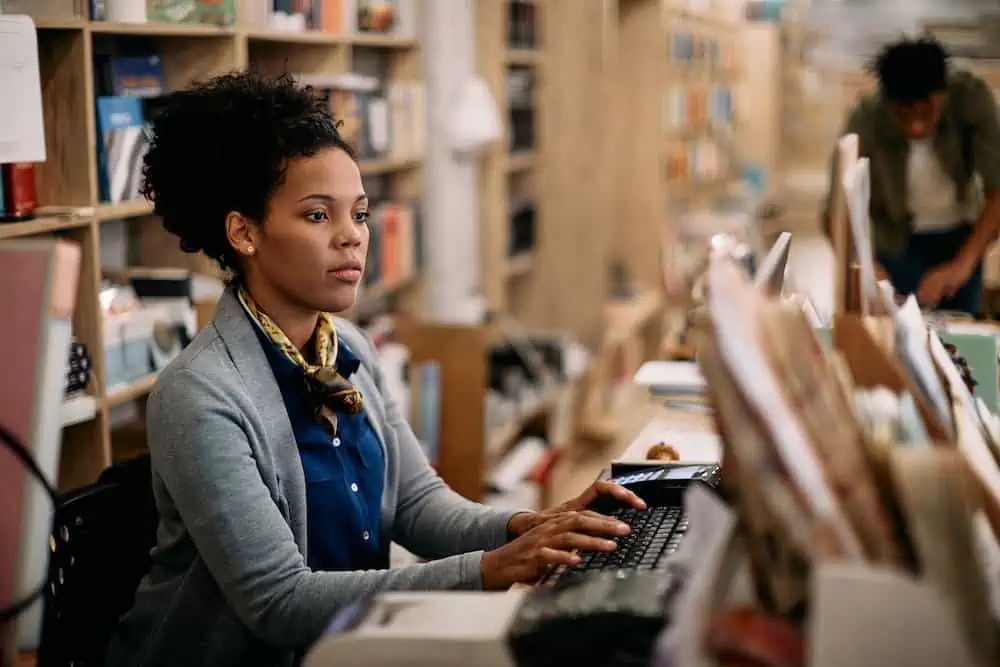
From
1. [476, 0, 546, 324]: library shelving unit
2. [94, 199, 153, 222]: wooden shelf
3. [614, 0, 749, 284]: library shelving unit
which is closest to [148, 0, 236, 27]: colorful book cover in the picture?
[94, 199, 153, 222]: wooden shelf

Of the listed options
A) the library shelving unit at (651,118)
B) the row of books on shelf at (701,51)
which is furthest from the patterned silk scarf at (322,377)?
the row of books on shelf at (701,51)

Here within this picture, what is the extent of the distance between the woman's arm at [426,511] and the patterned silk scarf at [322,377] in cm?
18

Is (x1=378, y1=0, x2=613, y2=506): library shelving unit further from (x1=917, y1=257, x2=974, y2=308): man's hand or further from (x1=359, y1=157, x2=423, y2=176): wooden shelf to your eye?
(x1=917, y1=257, x2=974, y2=308): man's hand

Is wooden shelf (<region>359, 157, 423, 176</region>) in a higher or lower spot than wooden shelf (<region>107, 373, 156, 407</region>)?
higher

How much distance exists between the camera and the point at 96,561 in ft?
5.81

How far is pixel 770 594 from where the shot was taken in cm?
106

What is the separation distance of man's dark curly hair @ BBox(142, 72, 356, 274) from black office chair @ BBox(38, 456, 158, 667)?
375 mm

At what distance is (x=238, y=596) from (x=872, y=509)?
3.08ft

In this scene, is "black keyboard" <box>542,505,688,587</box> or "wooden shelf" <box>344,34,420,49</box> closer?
"black keyboard" <box>542,505,688,587</box>

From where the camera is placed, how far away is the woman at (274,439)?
161 cm

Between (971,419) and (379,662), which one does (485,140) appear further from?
(379,662)

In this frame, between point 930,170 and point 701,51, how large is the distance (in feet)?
16.2

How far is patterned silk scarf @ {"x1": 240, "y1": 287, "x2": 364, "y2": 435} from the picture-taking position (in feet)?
5.93

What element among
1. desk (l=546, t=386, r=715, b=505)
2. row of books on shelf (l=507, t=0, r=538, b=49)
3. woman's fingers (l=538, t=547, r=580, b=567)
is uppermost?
row of books on shelf (l=507, t=0, r=538, b=49)
